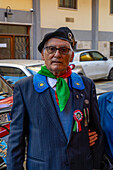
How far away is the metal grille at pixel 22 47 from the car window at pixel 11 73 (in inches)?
352

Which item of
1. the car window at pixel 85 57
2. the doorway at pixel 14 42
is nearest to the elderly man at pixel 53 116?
the car window at pixel 85 57

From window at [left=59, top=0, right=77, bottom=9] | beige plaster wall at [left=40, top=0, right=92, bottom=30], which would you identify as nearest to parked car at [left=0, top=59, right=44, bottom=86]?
beige plaster wall at [left=40, top=0, right=92, bottom=30]

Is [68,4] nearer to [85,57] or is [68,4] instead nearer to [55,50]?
[85,57]

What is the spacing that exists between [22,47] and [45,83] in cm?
1292

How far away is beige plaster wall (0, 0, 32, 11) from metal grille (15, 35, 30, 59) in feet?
5.18

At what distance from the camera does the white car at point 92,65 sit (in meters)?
10.6

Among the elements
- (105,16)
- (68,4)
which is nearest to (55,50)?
(68,4)

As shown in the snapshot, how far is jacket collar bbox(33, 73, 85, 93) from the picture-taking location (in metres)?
1.84

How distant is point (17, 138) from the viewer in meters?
1.80

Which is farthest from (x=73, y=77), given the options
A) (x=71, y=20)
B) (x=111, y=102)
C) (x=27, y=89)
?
(x=71, y=20)

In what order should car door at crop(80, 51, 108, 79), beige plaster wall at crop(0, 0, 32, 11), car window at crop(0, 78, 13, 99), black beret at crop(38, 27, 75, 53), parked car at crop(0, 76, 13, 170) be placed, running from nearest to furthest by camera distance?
black beret at crop(38, 27, 75, 53) → parked car at crop(0, 76, 13, 170) → car window at crop(0, 78, 13, 99) → car door at crop(80, 51, 108, 79) → beige plaster wall at crop(0, 0, 32, 11)

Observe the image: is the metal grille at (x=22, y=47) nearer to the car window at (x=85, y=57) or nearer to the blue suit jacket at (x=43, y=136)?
the car window at (x=85, y=57)

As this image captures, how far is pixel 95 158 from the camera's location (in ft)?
6.50

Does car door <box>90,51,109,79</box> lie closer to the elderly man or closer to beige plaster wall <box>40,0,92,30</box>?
beige plaster wall <box>40,0,92,30</box>
